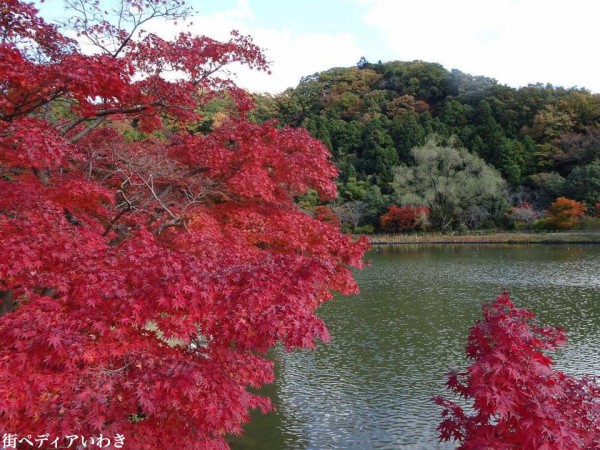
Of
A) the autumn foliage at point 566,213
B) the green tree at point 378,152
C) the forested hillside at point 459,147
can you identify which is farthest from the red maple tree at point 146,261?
the green tree at point 378,152

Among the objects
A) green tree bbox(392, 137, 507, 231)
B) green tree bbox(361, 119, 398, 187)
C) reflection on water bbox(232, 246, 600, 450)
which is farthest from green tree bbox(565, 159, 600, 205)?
reflection on water bbox(232, 246, 600, 450)

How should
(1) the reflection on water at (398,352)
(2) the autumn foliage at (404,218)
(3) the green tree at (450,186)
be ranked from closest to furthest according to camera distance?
(1) the reflection on water at (398,352), (3) the green tree at (450,186), (2) the autumn foliage at (404,218)

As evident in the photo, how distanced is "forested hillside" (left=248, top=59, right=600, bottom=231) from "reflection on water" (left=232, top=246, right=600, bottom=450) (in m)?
15.2

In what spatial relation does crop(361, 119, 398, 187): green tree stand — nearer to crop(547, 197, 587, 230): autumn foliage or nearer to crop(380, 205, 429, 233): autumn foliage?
crop(380, 205, 429, 233): autumn foliage

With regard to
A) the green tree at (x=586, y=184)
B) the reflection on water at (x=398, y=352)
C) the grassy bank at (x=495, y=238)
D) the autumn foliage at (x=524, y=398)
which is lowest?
the reflection on water at (x=398, y=352)

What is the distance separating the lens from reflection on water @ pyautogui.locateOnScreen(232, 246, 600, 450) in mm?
5887

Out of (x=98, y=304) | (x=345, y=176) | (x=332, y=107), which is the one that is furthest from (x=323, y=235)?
(x=332, y=107)

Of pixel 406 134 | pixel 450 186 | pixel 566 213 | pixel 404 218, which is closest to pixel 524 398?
pixel 566 213

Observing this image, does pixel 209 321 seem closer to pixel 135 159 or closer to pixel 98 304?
pixel 98 304

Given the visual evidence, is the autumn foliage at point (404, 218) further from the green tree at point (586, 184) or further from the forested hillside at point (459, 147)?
the green tree at point (586, 184)

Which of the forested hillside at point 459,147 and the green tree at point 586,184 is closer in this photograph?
the green tree at point 586,184

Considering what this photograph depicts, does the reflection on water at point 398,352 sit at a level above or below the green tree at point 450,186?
below

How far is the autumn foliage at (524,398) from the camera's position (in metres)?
2.78

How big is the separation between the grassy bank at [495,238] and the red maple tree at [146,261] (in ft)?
84.3
